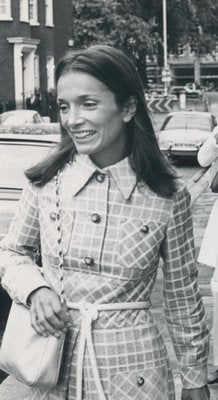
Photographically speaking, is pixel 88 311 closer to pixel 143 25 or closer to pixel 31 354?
pixel 31 354

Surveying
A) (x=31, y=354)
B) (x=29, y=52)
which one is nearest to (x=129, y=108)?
(x=31, y=354)

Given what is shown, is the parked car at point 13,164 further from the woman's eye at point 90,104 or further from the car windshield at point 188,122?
the car windshield at point 188,122

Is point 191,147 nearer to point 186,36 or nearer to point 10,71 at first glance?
point 10,71

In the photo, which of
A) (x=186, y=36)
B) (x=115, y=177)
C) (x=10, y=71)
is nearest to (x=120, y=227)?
(x=115, y=177)

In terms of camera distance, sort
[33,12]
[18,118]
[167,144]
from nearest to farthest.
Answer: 1. [167,144]
2. [18,118]
3. [33,12]

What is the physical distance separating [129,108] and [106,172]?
186 mm

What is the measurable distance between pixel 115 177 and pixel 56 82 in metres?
0.30

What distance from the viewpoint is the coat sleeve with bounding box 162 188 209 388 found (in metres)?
2.50

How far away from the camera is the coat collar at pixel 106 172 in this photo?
2.43 metres

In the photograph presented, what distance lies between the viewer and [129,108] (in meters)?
2.48

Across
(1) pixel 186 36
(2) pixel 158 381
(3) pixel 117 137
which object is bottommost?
(1) pixel 186 36

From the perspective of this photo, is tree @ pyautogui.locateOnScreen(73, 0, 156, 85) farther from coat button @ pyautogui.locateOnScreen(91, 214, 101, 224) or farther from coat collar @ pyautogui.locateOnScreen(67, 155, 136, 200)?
coat button @ pyautogui.locateOnScreen(91, 214, 101, 224)

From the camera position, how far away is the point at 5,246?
254cm

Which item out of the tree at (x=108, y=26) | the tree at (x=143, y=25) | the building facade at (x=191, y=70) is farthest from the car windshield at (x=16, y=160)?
the building facade at (x=191, y=70)
